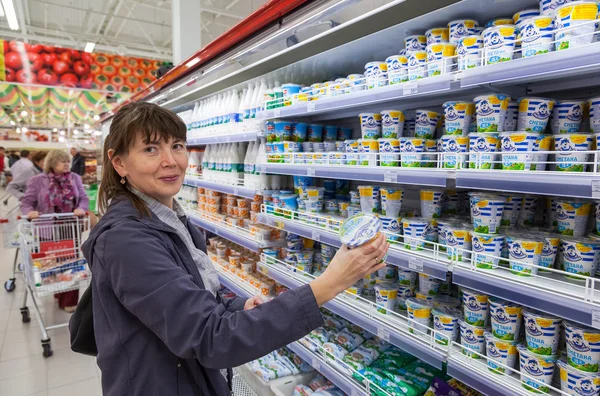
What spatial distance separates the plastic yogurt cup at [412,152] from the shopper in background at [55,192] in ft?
12.3

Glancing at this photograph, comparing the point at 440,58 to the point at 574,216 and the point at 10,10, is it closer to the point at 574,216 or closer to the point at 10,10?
the point at 574,216

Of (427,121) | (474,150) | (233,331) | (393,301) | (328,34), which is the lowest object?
(393,301)

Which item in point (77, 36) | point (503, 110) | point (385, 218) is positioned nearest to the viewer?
point (503, 110)

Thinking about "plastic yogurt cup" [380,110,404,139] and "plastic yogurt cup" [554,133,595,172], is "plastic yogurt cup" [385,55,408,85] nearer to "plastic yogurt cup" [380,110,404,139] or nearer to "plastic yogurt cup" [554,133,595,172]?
"plastic yogurt cup" [380,110,404,139]

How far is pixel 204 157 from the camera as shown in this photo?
3811 mm

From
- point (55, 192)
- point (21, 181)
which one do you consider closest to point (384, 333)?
point (55, 192)

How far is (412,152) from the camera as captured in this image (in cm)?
158

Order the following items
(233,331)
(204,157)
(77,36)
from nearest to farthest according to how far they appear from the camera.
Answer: (233,331)
(204,157)
(77,36)

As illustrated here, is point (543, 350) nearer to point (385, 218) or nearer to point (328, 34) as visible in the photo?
point (385, 218)

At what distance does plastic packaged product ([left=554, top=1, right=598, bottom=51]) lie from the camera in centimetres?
105

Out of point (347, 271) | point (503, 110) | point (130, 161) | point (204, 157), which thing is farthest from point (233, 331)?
point (204, 157)

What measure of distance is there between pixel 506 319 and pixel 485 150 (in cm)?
60

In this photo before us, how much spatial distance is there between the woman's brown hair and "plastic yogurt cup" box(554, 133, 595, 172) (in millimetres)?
1214

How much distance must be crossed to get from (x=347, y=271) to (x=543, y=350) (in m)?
0.77
